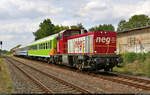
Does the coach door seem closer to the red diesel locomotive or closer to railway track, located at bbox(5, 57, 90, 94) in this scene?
the red diesel locomotive

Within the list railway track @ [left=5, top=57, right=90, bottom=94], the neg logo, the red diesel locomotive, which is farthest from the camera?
the neg logo

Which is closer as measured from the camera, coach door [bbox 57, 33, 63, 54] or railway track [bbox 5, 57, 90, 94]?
railway track [bbox 5, 57, 90, 94]

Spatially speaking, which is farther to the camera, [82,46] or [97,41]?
[82,46]

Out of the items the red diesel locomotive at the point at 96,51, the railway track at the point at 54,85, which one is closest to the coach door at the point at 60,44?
the red diesel locomotive at the point at 96,51

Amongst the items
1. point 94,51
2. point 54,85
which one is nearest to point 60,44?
point 94,51

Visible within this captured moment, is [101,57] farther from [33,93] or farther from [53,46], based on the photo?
[53,46]

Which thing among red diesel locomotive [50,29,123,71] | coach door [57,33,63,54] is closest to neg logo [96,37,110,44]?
red diesel locomotive [50,29,123,71]

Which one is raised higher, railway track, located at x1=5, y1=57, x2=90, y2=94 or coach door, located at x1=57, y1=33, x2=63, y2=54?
coach door, located at x1=57, y1=33, x2=63, y2=54

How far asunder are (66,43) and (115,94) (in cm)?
1024

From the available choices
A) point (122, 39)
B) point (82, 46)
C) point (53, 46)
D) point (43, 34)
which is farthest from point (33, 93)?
point (43, 34)

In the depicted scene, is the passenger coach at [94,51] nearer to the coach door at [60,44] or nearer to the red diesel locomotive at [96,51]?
the red diesel locomotive at [96,51]

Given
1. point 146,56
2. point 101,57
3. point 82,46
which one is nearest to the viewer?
point 101,57

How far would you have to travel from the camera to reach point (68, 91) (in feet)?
24.5

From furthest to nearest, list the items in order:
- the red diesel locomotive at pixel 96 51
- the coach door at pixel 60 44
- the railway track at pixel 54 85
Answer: the coach door at pixel 60 44 → the red diesel locomotive at pixel 96 51 → the railway track at pixel 54 85
